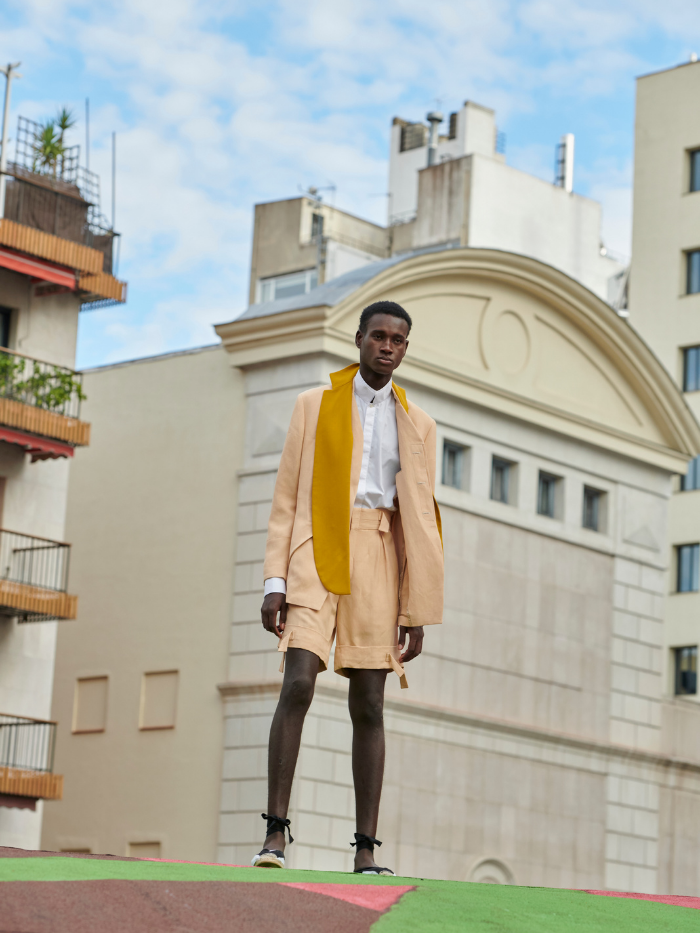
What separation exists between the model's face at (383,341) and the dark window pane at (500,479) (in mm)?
26386

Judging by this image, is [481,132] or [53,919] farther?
[481,132]

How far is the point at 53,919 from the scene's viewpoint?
221 inches

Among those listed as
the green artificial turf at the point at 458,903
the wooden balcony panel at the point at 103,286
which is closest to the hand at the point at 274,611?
the green artificial turf at the point at 458,903

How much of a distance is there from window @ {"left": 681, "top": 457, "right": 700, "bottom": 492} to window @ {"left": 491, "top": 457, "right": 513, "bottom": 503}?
16136 millimetres

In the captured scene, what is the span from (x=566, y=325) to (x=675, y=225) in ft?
52.7

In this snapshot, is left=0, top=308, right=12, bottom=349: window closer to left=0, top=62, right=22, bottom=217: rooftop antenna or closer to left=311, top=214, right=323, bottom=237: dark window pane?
left=0, top=62, right=22, bottom=217: rooftop antenna

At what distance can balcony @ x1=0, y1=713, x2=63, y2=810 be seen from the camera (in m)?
29.2

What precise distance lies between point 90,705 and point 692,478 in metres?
21.9

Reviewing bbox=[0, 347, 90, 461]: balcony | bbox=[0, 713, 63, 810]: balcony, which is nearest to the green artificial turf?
bbox=[0, 713, 63, 810]: balcony

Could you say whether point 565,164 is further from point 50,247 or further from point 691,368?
point 50,247

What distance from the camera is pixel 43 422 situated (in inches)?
1191

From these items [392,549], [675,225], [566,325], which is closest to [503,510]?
[566,325]

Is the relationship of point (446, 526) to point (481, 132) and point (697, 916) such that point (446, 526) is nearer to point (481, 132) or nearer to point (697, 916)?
point (697, 916)

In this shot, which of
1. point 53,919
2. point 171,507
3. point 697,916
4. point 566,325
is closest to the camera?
point 53,919
